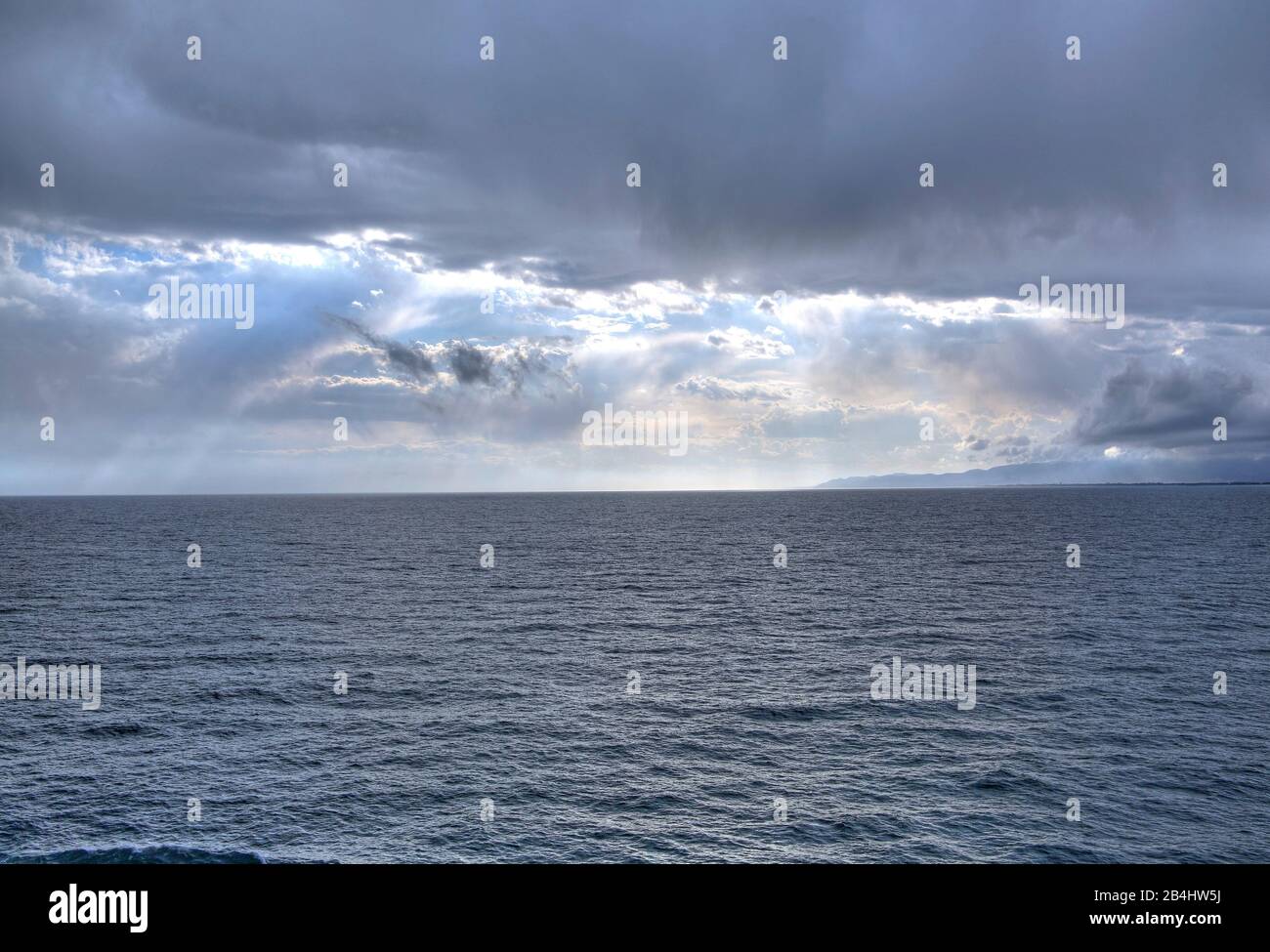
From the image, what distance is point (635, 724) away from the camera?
Answer: 148 ft

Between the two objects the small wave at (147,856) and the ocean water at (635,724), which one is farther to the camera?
the ocean water at (635,724)

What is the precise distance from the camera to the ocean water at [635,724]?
3209cm

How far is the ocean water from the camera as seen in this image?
32.1m

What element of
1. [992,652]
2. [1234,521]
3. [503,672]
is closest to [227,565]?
[503,672]

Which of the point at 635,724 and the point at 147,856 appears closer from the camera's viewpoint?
the point at 147,856

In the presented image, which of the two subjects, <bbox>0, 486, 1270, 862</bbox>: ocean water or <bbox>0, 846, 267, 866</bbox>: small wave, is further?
<bbox>0, 486, 1270, 862</bbox>: ocean water

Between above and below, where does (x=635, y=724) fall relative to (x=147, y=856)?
above
